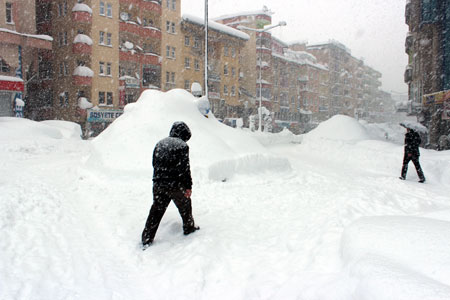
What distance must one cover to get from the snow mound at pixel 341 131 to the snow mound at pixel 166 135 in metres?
10.3

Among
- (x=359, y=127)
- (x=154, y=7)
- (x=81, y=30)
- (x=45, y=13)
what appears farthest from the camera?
(x=154, y=7)

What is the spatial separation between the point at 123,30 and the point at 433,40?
2740cm

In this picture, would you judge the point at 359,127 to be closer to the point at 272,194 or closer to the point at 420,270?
the point at 272,194

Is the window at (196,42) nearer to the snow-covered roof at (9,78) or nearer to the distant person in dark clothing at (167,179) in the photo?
the snow-covered roof at (9,78)

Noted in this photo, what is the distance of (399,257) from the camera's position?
9.98 feet

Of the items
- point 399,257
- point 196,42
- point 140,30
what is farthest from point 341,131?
point 196,42

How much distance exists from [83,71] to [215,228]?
2995cm

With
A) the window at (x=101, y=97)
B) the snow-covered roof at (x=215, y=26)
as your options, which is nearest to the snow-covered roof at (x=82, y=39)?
the window at (x=101, y=97)

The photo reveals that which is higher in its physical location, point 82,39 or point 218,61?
point 218,61

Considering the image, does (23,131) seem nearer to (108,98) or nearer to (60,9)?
(108,98)

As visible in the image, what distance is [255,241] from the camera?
197 inches

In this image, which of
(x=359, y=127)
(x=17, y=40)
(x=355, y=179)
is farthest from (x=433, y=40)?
(x=17, y=40)

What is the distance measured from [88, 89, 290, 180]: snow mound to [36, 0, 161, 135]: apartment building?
23.3 m

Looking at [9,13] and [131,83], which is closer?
[9,13]
